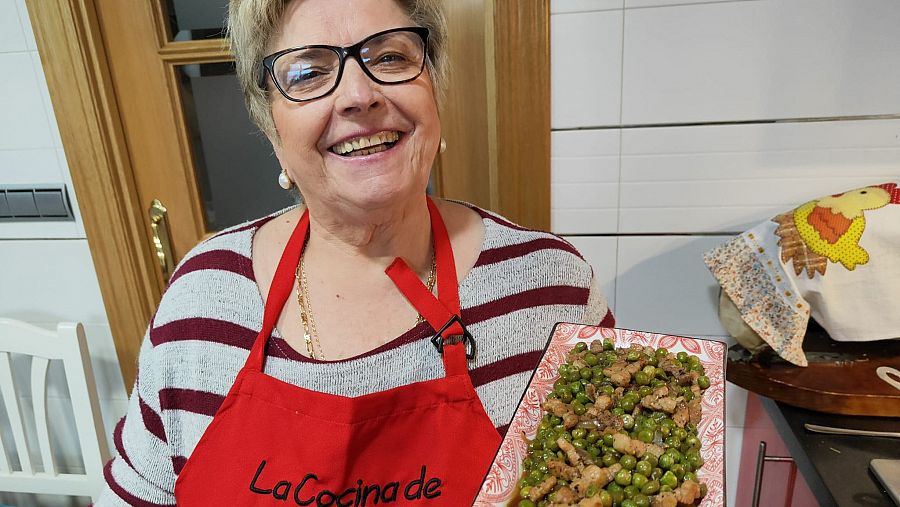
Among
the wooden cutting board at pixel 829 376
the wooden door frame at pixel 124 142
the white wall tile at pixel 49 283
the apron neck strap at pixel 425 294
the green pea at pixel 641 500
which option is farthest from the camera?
the white wall tile at pixel 49 283

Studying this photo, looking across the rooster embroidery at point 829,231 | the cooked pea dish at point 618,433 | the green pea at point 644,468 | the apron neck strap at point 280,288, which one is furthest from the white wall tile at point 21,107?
the rooster embroidery at point 829,231

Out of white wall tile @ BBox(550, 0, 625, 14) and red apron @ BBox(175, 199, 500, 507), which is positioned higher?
white wall tile @ BBox(550, 0, 625, 14)

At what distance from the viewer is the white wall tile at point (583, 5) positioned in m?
1.22

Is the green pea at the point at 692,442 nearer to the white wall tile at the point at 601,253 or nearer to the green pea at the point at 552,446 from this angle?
the green pea at the point at 552,446

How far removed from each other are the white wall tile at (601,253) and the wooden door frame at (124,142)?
10cm

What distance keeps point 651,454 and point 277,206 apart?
1261 millimetres

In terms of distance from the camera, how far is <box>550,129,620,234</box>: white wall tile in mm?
1331

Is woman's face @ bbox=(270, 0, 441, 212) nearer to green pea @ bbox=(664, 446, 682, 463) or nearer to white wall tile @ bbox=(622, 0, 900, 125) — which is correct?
green pea @ bbox=(664, 446, 682, 463)

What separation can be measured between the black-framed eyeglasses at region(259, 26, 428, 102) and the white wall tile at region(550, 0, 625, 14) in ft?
1.70

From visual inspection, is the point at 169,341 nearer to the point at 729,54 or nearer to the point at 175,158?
the point at 175,158

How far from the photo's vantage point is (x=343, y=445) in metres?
0.83

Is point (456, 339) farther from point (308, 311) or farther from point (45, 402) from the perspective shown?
point (45, 402)

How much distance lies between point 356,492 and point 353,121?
1.72 ft

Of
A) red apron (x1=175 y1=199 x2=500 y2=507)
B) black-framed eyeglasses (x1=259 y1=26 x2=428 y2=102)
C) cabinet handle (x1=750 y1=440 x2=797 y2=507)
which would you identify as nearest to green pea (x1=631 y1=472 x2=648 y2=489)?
red apron (x1=175 y1=199 x2=500 y2=507)
